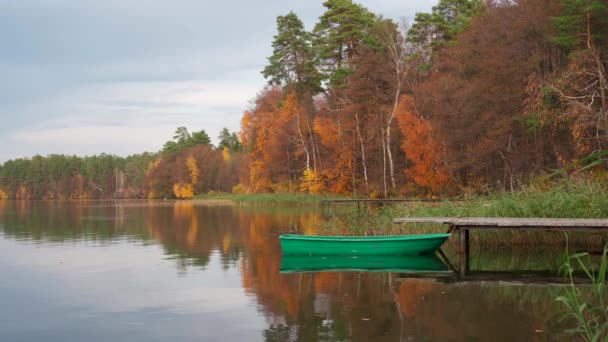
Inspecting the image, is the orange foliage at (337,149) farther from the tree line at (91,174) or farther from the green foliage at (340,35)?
the tree line at (91,174)

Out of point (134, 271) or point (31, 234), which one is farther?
point (31, 234)

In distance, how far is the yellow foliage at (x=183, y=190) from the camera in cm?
8812

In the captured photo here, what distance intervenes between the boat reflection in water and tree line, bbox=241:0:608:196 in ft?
23.8

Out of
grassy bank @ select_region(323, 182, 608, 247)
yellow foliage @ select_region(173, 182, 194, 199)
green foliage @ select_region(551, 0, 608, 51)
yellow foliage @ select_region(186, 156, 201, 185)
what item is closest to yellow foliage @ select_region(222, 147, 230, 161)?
yellow foliage @ select_region(186, 156, 201, 185)

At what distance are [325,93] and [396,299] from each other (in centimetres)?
4697

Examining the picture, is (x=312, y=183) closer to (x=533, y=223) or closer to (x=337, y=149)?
(x=337, y=149)

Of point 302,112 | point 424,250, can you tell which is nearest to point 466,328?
point 424,250

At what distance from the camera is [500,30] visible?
103ft

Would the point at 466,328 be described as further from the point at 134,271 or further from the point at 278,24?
the point at 278,24

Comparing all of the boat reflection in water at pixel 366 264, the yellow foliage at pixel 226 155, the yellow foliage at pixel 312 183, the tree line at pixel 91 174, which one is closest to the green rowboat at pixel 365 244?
the boat reflection in water at pixel 366 264

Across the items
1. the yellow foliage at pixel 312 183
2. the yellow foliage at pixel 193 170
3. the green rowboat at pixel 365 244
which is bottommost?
the green rowboat at pixel 365 244

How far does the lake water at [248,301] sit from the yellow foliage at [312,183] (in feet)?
108

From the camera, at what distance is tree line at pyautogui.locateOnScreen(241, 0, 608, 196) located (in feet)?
85.7

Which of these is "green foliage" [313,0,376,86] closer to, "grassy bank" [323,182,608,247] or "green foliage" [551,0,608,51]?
"green foliage" [551,0,608,51]
